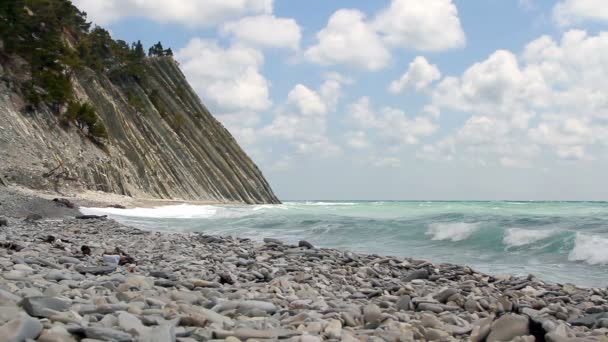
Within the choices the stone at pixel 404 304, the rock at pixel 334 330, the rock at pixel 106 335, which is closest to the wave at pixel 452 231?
the stone at pixel 404 304

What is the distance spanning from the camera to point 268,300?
528cm

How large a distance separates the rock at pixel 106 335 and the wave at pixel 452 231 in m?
12.6

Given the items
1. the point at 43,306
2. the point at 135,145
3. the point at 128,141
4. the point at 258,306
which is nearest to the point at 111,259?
the point at 258,306

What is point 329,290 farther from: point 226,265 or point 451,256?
point 451,256

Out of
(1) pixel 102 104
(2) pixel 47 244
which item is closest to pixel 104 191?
(1) pixel 102 104

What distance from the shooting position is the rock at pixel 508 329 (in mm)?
4071

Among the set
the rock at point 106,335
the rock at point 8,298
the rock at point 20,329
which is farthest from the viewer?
the rock at point 8,298

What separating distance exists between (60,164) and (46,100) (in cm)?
709

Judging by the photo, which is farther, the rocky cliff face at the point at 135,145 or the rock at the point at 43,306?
the rocky cliff face at the point at 135,145

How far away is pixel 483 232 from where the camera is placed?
15336mm

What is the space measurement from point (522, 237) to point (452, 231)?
2.10 meters

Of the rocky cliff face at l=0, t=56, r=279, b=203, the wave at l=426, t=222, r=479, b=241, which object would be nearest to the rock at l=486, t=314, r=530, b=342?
the wave at l=426, t=222, r=479, b=241

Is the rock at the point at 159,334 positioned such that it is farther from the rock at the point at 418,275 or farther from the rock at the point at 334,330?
the rock at the point at 418,275

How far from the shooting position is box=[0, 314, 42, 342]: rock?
305 centimetres
